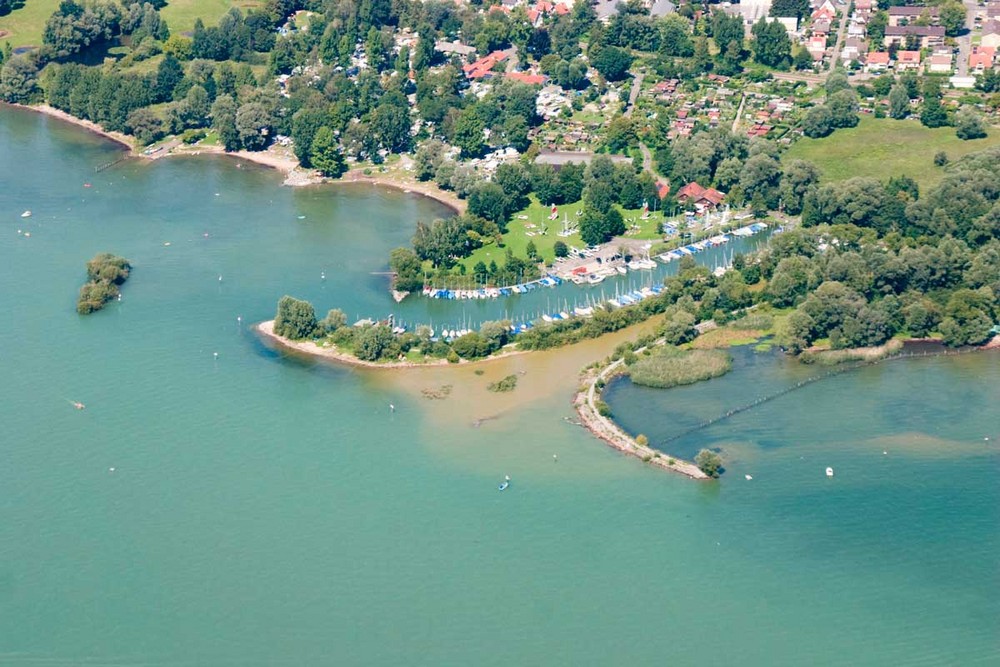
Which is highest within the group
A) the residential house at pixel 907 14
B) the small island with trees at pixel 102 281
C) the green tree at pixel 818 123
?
the residential house at pixel 907 14

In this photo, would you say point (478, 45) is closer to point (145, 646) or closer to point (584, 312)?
point (584, 312)

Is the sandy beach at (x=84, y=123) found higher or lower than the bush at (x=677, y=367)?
lower

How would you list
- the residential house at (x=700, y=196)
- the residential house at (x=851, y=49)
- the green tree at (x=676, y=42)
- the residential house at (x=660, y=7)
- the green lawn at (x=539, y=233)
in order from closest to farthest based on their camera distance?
the green lawn at (x=539, y=233)
the residential house at (x=700, y=196)
the residential house at (x=851, y=49)
the green tree at (x=676, y=42)
the residential house at (x=660, y=7)

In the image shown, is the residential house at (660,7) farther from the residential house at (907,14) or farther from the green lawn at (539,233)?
the green lawn at (539,233)

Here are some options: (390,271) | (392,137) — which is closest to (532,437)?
(390,271)

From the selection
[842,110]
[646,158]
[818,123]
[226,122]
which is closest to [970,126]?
[842,110]

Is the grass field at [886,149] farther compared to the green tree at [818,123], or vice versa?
the green tree at [818,123]

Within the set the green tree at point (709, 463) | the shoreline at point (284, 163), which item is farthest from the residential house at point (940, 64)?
the green tree at point (709, 463)
